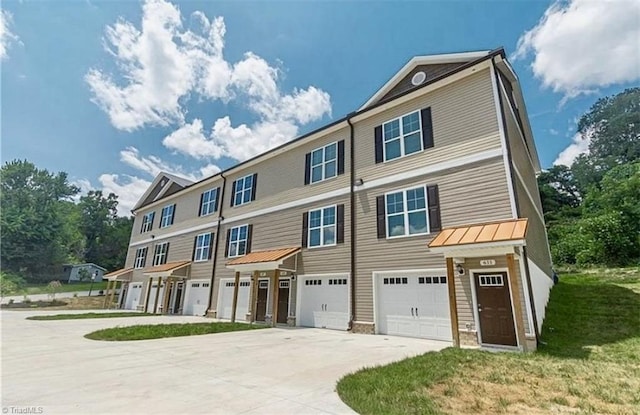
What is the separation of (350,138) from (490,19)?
664 cm

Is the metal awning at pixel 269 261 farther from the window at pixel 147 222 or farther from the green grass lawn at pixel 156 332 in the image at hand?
the window at pixel 147 222

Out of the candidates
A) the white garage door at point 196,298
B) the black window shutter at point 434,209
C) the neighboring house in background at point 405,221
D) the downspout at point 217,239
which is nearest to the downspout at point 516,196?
the neighboring house in background at point 405,221

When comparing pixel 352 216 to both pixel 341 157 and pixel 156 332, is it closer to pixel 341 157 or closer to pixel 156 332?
pixel 341 157

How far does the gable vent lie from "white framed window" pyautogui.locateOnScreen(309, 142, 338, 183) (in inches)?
160

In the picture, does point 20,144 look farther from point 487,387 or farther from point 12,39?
point 487,387

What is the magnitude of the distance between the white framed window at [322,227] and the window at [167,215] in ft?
47.8

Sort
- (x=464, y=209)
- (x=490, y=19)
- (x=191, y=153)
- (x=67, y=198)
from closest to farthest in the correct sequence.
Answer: (x=464, y=209), (x=490, y=19), (x=191, y=153), (x=67, y=198)

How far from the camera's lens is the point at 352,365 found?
6.05m

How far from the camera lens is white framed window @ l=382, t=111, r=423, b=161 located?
11258 mm

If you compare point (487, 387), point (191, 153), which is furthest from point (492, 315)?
point (191, 153)

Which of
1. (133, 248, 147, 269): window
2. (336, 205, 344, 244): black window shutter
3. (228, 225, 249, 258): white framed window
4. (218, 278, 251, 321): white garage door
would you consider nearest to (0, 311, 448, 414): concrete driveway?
(336, 205, 344, 244): black window shutter

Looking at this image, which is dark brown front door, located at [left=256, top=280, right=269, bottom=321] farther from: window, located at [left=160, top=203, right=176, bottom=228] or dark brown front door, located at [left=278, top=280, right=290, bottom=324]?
window, located at [left=160, top=203, right=176, bottom=228]

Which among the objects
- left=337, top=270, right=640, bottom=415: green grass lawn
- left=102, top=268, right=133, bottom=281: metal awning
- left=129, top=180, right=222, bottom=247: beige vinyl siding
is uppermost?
left=129, top=180, right=222, bottom=247: beige vinyl siding

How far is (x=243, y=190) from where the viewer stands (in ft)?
59.0
